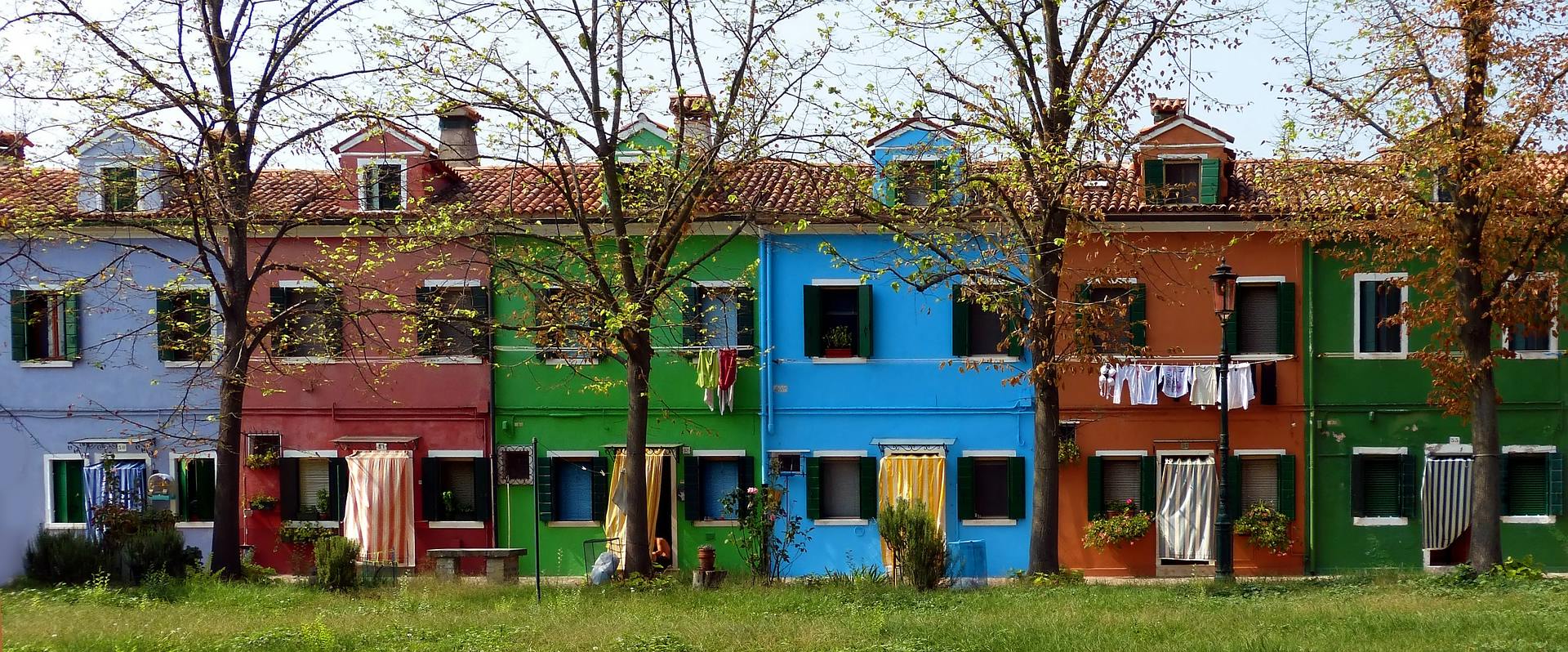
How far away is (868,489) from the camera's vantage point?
22.0 metres

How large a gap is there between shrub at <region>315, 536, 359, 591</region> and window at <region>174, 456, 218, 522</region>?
6459 mm

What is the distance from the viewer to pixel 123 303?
72.3ft

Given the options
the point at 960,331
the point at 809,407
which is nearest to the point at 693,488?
the point at 809,407

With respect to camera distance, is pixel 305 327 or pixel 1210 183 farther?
pixel 1210 183

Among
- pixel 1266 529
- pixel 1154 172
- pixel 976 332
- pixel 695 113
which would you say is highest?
pixel 695 113

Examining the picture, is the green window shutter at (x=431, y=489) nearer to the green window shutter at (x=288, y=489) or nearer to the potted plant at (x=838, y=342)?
the green window shutter at (x=288, y=489)

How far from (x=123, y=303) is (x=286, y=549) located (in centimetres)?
483

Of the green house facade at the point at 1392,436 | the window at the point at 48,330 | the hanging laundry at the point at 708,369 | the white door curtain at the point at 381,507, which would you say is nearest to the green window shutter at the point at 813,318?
the hanging laundry at the point at 708,369

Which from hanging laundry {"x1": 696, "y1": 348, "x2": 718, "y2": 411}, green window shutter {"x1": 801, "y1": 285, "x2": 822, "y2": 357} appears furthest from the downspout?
hanging laundry {"x1": 696, "y1": 348, "x2": 718, "y2": 411}

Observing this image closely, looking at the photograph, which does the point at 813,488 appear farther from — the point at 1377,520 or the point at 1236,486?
the point at 1377,520

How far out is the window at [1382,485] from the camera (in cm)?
2155

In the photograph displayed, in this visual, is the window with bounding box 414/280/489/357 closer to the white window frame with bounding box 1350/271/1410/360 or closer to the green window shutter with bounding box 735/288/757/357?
the green window shutter with bounding box 735/288/757/357

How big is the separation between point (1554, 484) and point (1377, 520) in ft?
9.10

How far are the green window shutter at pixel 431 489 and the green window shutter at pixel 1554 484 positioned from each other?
17.9m
